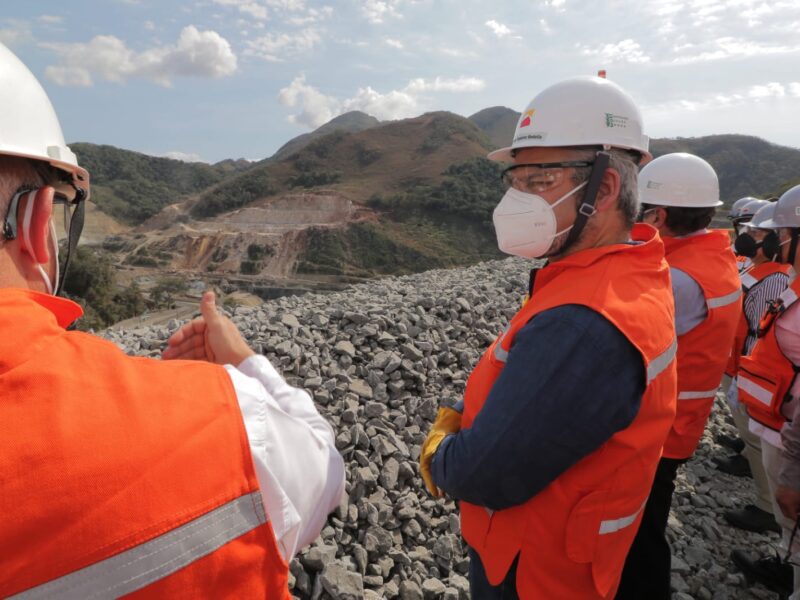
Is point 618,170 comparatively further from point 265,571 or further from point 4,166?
point 4,166

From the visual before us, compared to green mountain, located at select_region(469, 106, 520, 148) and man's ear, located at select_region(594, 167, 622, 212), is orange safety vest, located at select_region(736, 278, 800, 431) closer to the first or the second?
man's ear, located at select_region(594, 167, 622, 212)

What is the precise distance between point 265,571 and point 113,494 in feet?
1.12

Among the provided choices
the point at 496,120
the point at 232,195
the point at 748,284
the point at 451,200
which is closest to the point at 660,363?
the point at 748,284

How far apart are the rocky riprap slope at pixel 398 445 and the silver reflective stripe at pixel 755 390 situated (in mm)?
1447

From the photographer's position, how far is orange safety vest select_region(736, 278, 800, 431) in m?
2.51

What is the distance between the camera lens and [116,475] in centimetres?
76

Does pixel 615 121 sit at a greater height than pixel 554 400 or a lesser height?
greater

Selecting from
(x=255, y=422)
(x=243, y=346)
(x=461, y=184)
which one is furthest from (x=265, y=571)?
(x=461, y=184)

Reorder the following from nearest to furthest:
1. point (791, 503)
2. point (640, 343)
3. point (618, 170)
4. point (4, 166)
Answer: point (4, 166)
point (640, 343)
point (618, 170)
point (791, 503)

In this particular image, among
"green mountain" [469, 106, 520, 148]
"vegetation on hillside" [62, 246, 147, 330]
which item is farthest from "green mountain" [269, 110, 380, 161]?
"vegetation on hillside" [62, 246, 147, 330]

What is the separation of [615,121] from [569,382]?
1.08m

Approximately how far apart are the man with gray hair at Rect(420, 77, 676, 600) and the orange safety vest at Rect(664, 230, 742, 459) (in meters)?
1.03

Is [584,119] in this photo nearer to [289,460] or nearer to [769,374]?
[289,460]

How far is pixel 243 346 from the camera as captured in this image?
1290 mm
